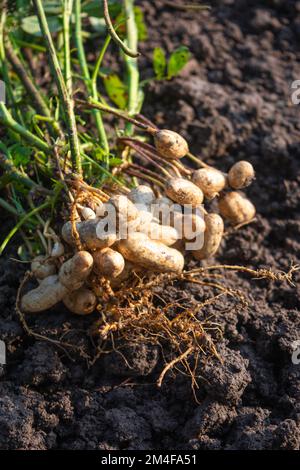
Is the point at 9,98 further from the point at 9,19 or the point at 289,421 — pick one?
the point at 289,421

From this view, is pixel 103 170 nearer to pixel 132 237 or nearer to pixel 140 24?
pixel 132 237

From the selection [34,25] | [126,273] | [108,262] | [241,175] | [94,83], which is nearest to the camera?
[108,262]

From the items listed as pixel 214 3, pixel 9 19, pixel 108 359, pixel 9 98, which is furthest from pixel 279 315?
pixel 214 3

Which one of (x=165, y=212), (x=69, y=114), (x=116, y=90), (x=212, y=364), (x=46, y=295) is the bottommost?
(x=212, y=364)

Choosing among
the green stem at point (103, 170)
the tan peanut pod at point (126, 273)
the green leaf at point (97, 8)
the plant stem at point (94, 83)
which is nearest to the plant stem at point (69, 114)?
the green stem at point (103, 170)

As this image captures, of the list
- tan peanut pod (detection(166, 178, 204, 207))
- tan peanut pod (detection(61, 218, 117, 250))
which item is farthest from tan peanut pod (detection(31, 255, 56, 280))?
tan peanut pod (detection(166, 178, 204, 207))

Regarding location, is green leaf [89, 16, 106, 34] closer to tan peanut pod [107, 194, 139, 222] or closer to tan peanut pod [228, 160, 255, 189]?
tan peanut pod [228, 160, 255, 189]

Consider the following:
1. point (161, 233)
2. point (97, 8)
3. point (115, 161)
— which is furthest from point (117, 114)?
point (97, 8)
